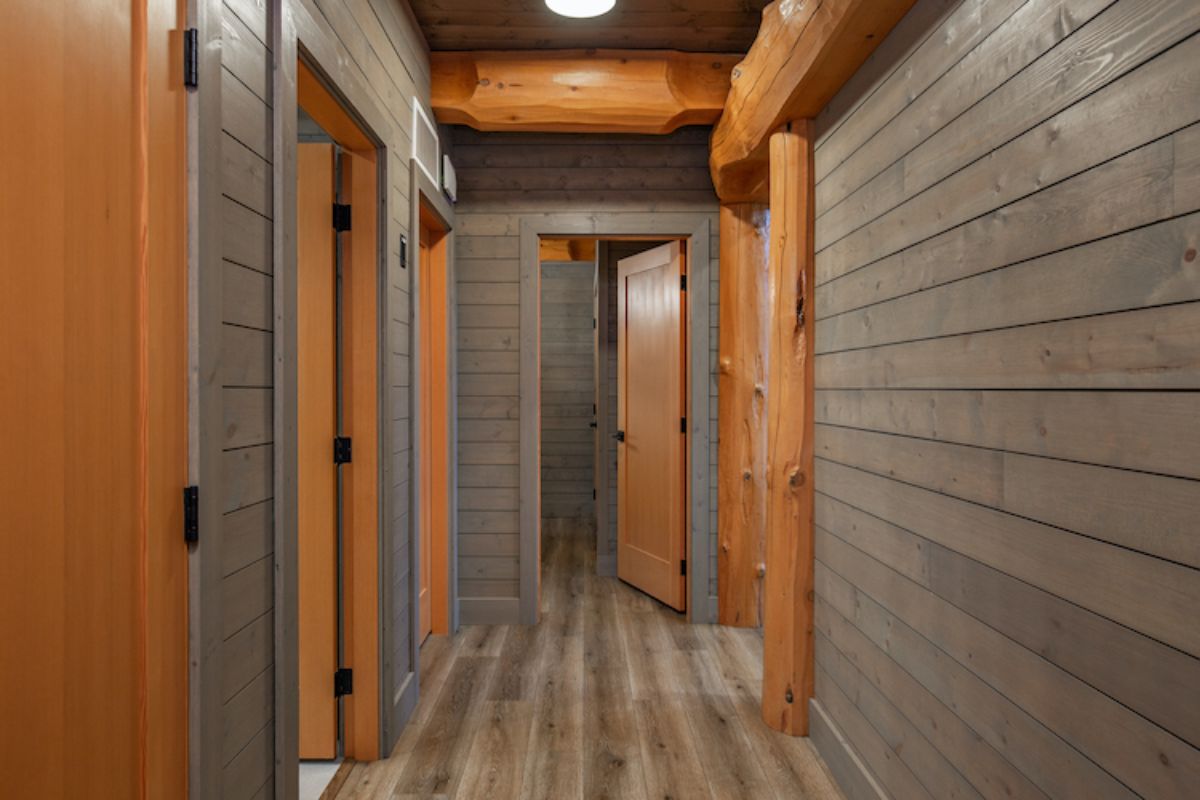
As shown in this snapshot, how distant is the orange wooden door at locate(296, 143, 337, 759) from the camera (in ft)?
7.56

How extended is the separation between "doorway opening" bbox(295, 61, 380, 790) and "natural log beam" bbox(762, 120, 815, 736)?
1382mm

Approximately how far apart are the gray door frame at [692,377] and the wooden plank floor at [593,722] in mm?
262

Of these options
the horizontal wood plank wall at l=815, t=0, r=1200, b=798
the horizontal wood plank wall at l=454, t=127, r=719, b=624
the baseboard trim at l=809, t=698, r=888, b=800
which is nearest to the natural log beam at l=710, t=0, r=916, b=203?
the horizontal wood plank wall at l=815, t=0, r=1200, b=798

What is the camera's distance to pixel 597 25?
3053mm

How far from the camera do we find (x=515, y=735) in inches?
99.3

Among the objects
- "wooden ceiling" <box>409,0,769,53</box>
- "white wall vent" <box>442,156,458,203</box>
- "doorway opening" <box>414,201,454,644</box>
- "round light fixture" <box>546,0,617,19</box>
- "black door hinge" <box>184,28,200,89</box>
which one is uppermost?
"wooden ceiling" <box>409,0,769,53</box>

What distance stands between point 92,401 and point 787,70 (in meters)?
2.20

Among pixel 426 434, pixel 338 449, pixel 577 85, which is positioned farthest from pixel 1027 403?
pixel 426 434

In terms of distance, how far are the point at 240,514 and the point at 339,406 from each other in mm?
998

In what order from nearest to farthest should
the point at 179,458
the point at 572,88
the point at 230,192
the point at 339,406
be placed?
1. the point at 179,458
2. the point at 230,192
3. the point at 339,406
4. the point at 572,88

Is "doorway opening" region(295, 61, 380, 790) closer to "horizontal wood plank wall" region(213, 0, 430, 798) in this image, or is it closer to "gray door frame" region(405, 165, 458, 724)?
"gray door frame" region(405, 165, 458, 724)

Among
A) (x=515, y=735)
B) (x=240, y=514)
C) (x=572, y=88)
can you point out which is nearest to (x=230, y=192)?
(x=240, y=514)

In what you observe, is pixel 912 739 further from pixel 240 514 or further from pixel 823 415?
pixel 240 514

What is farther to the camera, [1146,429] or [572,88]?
[572,88]
